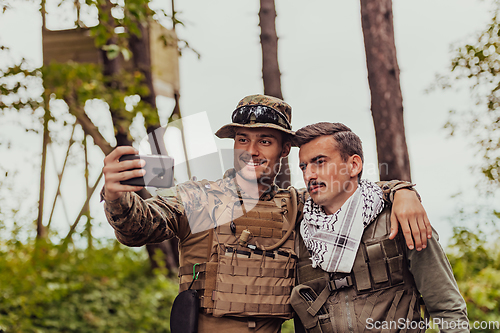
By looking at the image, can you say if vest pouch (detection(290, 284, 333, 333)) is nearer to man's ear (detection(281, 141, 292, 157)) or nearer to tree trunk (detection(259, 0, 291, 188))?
man's ear (detection(281, 141, 292, 157))

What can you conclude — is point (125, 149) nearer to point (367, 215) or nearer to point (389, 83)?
point (367, 215)

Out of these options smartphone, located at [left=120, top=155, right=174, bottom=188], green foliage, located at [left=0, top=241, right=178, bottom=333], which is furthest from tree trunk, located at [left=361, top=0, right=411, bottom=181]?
green foliage, located at [left=0, top=241, right=178, bottom=333]

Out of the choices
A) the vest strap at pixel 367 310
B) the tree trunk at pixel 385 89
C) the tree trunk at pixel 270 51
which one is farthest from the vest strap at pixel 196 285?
the tree trunk at pixel 270 51

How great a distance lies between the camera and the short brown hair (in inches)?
91.5

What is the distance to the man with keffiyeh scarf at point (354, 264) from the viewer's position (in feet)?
6.86

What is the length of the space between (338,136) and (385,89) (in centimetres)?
204

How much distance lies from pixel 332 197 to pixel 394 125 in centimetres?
211

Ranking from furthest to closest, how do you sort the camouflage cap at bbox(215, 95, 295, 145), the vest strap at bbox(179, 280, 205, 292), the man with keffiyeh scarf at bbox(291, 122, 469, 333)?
1. the camouflage cap at bbox(215, 95, 295, 145)
2. the vest strap at bbox(179, 280, 205, 292)
3. the man with keffiyeh scarf at bbox(291, 122, 469, 333)

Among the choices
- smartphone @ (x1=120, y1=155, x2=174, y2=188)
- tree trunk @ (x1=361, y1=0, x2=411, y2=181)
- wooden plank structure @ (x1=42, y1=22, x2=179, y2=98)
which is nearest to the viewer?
smartphone @ (x1=120, y1=155, x2=174, y2=188)

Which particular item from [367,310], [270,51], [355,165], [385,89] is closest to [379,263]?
[367,310]

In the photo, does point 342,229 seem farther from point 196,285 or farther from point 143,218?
point 143,218

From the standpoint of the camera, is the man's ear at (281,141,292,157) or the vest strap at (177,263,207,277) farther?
the man's ear at (281,141,292,157)

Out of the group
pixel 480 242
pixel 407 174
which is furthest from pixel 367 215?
pixel 480 242

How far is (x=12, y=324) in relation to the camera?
566 centimetres
